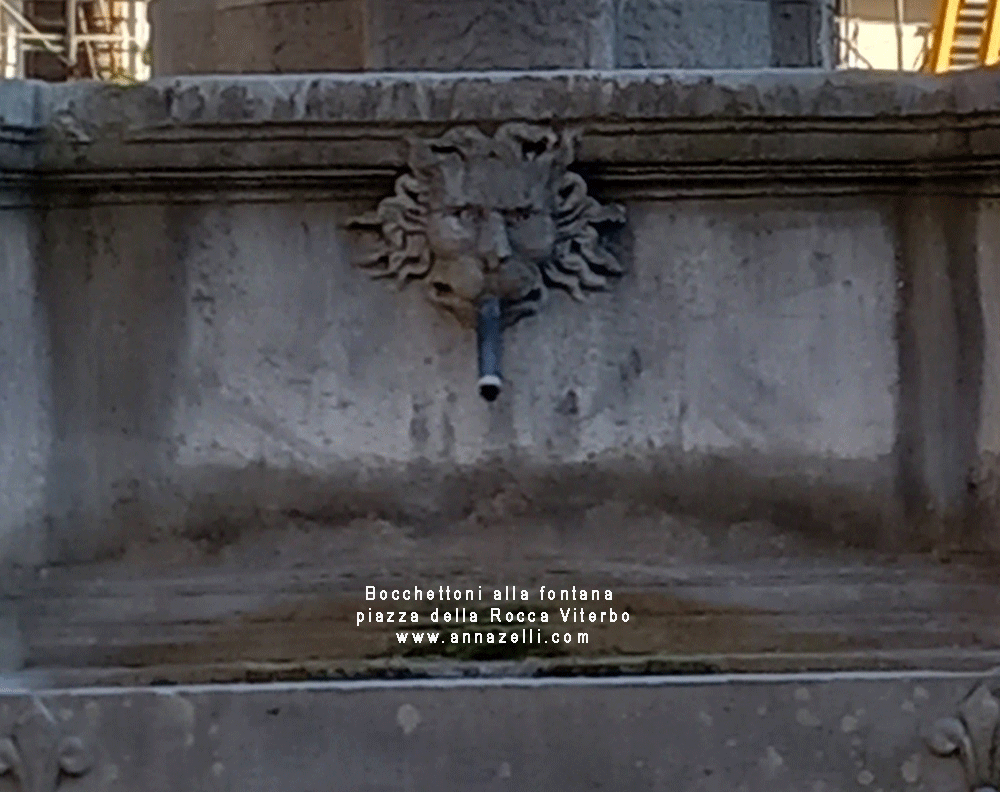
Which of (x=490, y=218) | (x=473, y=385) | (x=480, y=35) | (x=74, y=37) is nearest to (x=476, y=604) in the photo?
(x=473, y=385)

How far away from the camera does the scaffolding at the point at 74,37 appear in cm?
1541

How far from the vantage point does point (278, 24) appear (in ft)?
12.5

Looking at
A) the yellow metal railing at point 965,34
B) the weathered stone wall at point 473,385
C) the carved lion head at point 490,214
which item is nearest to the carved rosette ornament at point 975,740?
the weathered stone wall at point 473,385

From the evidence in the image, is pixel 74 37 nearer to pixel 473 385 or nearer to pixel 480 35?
pixel 480 35

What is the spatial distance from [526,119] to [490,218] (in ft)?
0.64

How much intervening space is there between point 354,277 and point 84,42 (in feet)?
43.5

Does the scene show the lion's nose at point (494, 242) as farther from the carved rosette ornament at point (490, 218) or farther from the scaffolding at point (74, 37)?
the scaffolding at point (74, 37)

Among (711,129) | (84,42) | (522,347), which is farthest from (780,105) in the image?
(84,42)

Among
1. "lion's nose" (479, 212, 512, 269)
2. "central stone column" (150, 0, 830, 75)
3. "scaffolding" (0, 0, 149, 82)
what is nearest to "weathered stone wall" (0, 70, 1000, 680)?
"lion's nose" (479, 212, 512, 269)

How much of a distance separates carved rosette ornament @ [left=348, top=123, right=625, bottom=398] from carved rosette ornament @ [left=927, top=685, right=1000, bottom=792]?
95 centimetres

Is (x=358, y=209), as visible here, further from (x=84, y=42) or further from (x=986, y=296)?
(x=84, y=42)

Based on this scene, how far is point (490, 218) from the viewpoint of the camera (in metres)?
3.23

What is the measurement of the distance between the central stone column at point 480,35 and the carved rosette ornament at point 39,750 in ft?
4.90

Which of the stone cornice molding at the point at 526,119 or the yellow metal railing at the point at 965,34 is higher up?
the yellow metal railing at the point at 965,34
